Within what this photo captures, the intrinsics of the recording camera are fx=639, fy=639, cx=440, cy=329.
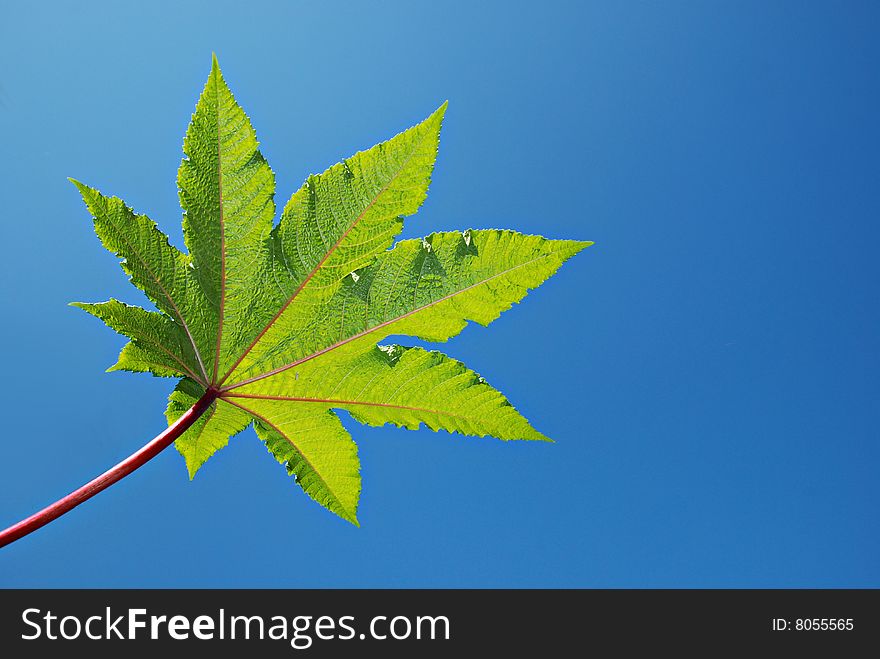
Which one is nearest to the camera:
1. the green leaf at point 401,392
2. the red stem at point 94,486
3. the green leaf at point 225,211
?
the red stem at point 94,486

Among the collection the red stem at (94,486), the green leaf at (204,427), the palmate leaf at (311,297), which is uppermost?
the palmate leaf at (311,297)

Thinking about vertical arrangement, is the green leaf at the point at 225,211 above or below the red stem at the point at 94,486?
above

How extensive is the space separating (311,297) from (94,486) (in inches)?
39.7

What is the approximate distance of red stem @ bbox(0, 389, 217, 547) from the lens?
4.74 ft

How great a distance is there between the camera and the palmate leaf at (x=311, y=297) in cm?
205

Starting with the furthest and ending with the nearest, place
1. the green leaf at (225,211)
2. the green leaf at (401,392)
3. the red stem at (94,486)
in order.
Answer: the green leaf at (401,392)
the green leaf at (225,211)
the red stem at (94,486)

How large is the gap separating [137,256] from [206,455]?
88 cm

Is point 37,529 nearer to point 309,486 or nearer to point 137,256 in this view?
point 137,256

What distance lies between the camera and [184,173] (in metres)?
2.00

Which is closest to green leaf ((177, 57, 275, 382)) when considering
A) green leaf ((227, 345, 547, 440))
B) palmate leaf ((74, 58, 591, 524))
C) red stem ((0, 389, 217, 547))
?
palmate leaf ((74, 58, 591, 524))

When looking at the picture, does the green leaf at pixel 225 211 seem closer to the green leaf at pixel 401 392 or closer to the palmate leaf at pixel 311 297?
the palmate leaf at pixel 311 297

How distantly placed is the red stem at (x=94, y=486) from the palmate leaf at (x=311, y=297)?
43 cm

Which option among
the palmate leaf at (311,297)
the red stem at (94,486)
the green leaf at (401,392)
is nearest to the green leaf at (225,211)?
the palmate leaf at (311,297)

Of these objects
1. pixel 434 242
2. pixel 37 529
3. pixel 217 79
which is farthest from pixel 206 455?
pixel 217 79
